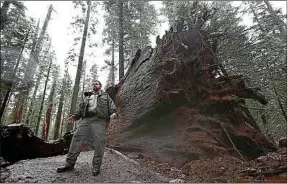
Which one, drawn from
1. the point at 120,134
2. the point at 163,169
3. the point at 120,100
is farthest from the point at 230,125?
the point at 120,100

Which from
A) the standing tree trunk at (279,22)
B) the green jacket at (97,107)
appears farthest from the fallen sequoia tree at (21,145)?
the standing tree trunk at (279,22)

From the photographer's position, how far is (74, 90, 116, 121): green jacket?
5.78 m

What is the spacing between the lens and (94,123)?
5742mm

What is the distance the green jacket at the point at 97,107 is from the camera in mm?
5777

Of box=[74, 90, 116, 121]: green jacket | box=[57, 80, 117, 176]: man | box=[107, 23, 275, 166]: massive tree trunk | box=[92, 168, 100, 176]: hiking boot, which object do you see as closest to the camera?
box=[92, 168, 100, 176]: hiking boot

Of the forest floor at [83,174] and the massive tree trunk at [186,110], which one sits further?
the massive tree trunk at [186,110]

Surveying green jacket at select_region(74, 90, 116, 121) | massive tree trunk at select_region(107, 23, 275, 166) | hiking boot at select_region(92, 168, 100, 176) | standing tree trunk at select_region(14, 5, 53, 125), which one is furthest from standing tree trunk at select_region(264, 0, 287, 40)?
standing tree trunk at select_region(14, 5, 53, 125)

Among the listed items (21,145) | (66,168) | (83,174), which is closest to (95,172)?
(83,174)

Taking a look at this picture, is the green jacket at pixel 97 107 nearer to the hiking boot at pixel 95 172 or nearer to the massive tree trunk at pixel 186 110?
the hiking boot at pixel 95 172

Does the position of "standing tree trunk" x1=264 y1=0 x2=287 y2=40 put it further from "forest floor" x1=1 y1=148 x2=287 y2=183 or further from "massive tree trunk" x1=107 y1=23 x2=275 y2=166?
"forest floor" x1=1 y1=148 x2=287 y2=183

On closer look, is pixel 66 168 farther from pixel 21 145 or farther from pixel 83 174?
pixel 21 145

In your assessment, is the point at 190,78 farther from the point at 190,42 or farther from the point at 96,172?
the point at 96,172

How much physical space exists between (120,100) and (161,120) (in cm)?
239

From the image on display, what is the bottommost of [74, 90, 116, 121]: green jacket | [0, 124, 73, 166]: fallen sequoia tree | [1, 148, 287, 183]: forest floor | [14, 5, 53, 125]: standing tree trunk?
[1, 148, 287, 183]: forest floor
